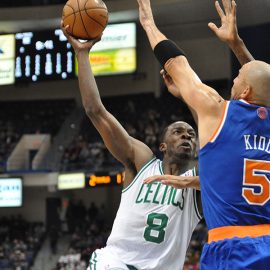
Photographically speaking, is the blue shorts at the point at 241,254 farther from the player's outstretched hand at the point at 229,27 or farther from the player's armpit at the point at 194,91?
the player's outstretched hand at the point at 229,27

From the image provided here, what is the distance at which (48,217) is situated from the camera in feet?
71.9

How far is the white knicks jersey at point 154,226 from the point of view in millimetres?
4164

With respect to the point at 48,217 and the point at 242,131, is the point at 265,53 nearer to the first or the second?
the point at 48,217

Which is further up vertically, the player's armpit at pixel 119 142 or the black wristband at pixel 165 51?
the black wristband at pixel 165 51

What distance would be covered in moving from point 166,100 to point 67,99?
401 cm

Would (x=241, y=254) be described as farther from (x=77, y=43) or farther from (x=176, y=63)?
(x=77, y=43)

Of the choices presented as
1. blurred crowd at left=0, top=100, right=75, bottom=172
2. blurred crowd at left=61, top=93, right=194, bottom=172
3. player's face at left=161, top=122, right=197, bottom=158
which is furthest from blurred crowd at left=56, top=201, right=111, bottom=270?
player's face at left=161, top=122, right=197, bottom=158

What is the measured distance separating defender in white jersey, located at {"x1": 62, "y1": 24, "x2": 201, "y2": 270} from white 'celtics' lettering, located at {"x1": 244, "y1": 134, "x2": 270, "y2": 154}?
1363mm

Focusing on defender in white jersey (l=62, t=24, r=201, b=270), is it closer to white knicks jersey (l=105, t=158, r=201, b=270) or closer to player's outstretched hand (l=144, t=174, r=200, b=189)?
white knicks jersey (l=105, t=158, r=201, b=270)

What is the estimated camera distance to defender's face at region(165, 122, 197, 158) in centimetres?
436

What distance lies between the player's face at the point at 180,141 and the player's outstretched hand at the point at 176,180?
963 mm

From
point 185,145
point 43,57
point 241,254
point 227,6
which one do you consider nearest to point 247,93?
point 241,254

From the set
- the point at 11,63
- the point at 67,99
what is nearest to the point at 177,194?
the point at 11,63

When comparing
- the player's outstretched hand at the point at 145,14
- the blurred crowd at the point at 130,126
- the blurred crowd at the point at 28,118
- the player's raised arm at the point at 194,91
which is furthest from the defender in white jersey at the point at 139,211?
the blurred crowd at the point at 28,118
